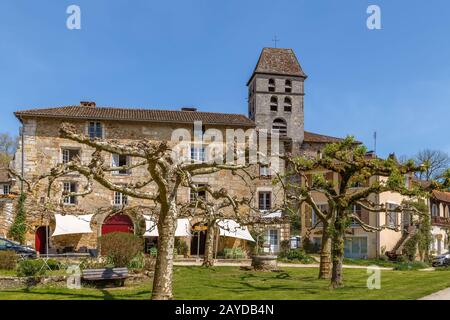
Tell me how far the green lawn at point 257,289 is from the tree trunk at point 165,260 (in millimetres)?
1517

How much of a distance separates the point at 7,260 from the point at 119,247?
171 inches

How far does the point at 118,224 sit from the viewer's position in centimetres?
3444

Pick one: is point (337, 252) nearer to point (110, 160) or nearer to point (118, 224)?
point (118, 224)

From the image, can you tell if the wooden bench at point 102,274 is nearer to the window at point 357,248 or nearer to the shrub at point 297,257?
the shrub at point 297,257

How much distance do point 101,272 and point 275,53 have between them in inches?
1523

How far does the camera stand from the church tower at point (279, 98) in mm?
48312

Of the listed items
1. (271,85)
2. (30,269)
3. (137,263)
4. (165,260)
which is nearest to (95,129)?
(137,263)

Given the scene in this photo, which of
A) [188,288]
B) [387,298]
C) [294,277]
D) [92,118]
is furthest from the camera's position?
[92,118]

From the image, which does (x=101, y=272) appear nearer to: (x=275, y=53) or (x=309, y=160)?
(x=309, y=160)

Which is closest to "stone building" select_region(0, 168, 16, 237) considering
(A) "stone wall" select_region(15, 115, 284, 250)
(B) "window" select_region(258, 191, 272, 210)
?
(A) "stone wall" select_region(15, 115, 284, 250)

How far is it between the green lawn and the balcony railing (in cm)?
2408
